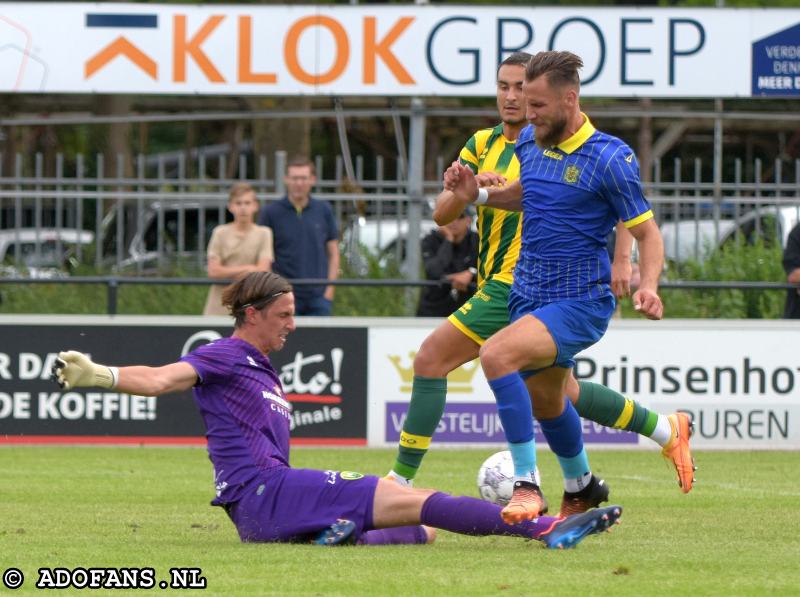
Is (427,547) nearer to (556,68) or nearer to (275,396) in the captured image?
(275,396)

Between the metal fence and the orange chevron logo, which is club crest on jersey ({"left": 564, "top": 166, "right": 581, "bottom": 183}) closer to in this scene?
the metal fence

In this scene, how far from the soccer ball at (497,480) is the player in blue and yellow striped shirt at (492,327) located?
365 mm

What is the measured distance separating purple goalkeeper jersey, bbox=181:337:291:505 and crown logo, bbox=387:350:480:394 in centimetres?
614

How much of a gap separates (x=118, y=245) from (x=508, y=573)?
1101 cm

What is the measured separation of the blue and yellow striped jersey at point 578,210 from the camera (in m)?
7.40

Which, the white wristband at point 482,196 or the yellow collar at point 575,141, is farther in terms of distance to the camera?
the white wristband at point 482,196

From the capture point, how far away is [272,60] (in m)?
15.8

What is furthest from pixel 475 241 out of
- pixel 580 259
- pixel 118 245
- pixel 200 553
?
pixel 200 553

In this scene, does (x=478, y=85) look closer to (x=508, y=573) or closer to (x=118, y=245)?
(x=118, y=245)

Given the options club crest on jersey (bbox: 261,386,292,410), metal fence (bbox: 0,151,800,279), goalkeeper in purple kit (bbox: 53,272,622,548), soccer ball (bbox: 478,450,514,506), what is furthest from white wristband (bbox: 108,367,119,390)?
metal fence (bbox: 0,151,800,279)

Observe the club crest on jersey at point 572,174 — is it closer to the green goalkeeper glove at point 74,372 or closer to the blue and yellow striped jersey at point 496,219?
the blue and yellow striped jersey at point 496,219

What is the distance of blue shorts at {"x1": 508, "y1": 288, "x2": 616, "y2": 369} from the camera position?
7.38 meters

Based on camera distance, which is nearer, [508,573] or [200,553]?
[508,573]

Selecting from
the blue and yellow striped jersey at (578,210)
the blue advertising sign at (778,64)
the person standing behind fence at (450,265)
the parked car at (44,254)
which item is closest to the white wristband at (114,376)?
the blue and yellow striped jersey at (578,210)
